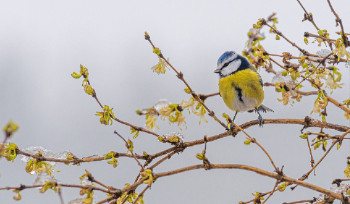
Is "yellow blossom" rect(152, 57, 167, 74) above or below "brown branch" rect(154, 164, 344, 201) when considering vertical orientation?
above

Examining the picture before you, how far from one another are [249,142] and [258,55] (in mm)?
437

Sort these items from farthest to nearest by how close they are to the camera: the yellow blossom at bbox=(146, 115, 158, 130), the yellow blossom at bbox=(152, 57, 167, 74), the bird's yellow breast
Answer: the bird's yellow breast, the yellow blossom at bbox=(152, 57, 167, 74), the yellow blossom at bbox=(146, 115, 158, 130)

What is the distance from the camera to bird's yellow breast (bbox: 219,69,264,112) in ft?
6.47

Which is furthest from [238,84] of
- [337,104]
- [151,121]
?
[151,121]

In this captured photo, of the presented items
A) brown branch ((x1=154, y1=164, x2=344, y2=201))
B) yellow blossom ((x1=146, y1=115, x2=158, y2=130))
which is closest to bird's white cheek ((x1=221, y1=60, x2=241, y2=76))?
yellow blossom ((x1=146, y1=115, x2=158, y2=130))

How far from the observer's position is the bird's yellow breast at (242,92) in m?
1.97

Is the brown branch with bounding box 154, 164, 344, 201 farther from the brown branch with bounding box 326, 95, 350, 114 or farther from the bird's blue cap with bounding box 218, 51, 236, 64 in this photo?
the bird's blue cap with bounding box 218, 51, 236, 64

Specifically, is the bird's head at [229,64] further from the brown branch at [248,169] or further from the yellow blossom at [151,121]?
the brown branch at [248,169]

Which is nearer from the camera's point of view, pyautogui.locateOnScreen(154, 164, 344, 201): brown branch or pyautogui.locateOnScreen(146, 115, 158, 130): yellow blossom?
pyautogui.locateOnScreen(154, 164, 344, 201): brown branch

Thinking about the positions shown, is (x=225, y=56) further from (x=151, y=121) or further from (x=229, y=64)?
(x=151, y=121)

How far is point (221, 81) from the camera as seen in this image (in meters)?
2.05

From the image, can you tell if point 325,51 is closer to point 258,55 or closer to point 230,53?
point 258,55

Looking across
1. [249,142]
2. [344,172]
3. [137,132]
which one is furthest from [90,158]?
[344,172]

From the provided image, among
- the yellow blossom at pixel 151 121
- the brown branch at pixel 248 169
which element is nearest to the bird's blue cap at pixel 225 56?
the yellow blossom at pixel 151 121
